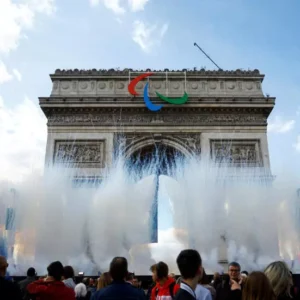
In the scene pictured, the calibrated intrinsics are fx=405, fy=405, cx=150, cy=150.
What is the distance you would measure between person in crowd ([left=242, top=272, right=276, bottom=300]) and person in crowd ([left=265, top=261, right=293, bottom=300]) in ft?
0.71

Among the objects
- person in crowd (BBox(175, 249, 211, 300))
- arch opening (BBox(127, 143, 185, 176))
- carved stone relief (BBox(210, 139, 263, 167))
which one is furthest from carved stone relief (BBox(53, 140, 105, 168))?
person in crowd (BBox(175, 249, 211, 300))

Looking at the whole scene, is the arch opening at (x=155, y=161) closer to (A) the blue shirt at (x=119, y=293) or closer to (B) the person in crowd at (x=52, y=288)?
(B) the person in crowd at (x=52, y=288)

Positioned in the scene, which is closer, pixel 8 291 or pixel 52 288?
pixel 8 291

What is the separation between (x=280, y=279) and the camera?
10.4 feet

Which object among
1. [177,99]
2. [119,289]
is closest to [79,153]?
[177,99]

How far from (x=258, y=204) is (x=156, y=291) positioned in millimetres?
15773

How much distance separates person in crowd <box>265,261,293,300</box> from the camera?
125 inches

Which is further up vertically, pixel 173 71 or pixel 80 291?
pixel 173 71

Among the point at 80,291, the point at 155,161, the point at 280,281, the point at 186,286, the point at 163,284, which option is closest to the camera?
the point at 186,286

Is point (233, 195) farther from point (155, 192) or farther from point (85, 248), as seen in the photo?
point (85, 248)

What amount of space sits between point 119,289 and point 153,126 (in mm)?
21085

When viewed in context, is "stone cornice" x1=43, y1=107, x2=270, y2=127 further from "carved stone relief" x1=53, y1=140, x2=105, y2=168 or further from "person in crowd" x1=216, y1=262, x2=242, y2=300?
"person in crowd" x1=216, y1=262, x2=242, y2=300

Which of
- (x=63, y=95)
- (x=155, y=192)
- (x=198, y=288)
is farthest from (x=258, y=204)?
(x=198, y=288)

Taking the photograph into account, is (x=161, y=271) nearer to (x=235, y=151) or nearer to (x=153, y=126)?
(x=153, y=126)
